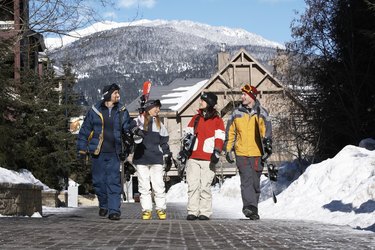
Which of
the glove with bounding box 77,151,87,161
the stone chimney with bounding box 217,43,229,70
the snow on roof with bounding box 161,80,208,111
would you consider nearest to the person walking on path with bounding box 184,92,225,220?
the glove with bounding box 77,151,87,161

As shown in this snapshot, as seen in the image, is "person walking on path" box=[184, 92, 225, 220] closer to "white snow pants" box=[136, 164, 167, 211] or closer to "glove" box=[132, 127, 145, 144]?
"white snow pants" box=[136, 164, 167, 211]

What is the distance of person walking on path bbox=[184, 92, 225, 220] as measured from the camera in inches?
466

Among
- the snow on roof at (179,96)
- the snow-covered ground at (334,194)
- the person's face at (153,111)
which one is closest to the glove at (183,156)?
the person's face at (153,111)

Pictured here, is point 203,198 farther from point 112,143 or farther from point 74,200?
point 74,200

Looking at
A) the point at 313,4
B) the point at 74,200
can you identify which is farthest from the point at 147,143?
the point at 74,200

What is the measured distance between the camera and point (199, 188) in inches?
468

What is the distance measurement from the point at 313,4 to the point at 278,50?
12.0 feet

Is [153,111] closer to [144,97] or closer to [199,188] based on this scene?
[144,97]

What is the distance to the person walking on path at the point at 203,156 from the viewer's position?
38.8ft

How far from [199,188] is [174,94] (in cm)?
5714

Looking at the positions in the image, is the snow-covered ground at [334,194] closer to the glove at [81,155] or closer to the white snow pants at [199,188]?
the white snow pants at [199,188]

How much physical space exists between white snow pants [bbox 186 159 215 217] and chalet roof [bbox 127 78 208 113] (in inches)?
1880

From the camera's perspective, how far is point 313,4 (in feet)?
87.5

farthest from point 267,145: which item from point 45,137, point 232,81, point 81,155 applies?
point 232,81
